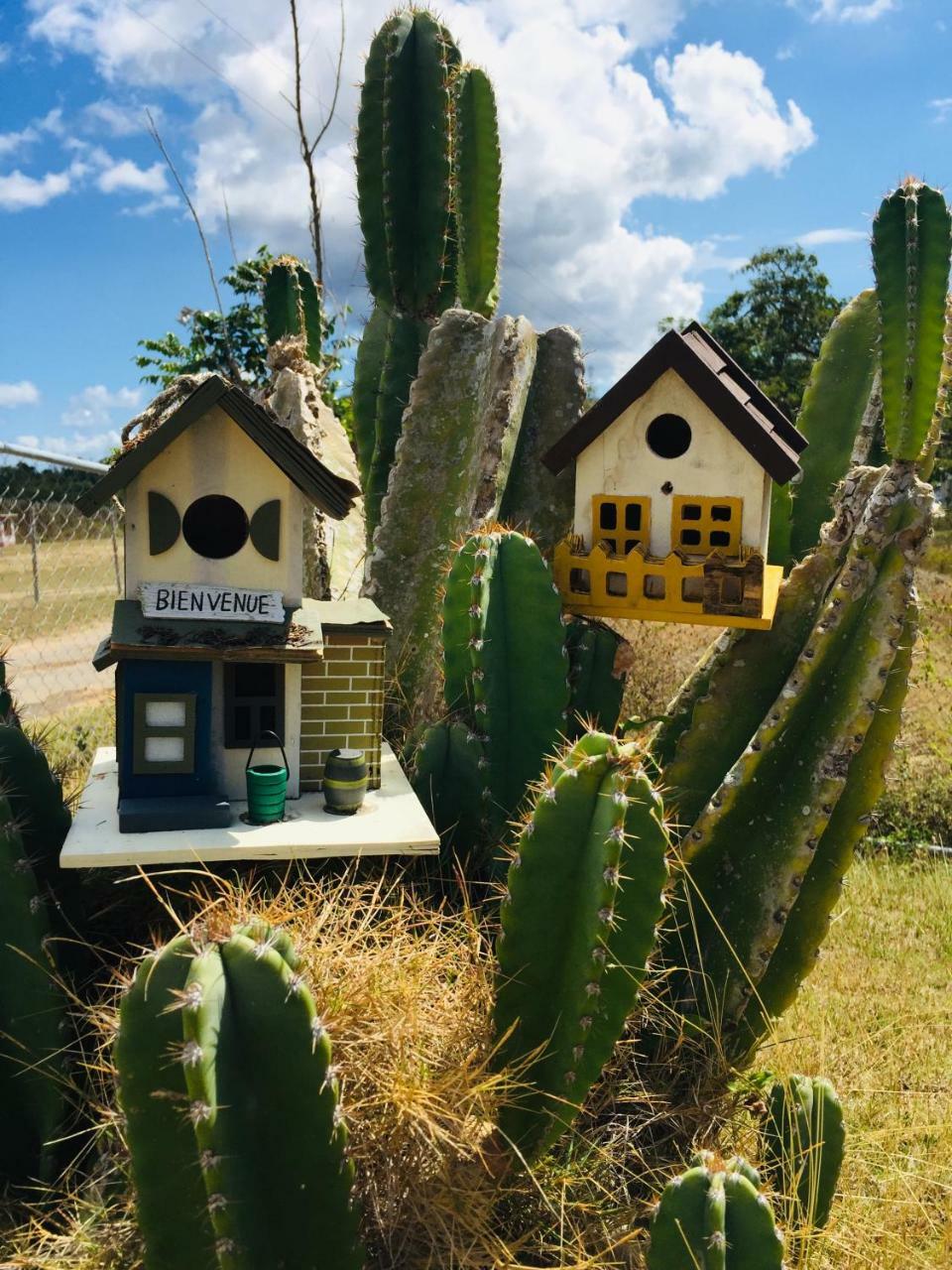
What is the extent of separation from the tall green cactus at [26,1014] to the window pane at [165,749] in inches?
15.4

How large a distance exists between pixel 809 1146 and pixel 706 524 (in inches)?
69.2

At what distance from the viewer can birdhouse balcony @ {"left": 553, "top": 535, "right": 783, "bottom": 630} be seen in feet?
10.3

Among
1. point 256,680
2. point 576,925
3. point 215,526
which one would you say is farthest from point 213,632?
point 576,925

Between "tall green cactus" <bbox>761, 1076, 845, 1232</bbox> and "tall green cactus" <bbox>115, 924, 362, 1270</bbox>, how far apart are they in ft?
4.07

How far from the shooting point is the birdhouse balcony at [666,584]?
314cm

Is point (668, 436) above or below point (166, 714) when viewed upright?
above

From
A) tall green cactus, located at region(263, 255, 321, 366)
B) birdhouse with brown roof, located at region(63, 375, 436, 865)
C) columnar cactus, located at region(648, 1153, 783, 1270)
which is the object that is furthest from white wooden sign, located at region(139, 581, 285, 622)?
tall green cactus, located at region(263, 255, 321, 366)

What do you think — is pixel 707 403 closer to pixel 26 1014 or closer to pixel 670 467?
pixel 670 467

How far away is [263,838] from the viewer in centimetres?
270

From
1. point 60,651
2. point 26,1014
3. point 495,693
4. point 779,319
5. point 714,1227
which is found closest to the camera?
point 714,1227

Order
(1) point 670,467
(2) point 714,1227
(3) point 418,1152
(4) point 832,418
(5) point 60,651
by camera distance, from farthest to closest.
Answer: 1. (5) point 60,651
2. (4) point 832,418
3. (1) point 670,467
4. (3) point 418,1152
5. (2) point 714,1227

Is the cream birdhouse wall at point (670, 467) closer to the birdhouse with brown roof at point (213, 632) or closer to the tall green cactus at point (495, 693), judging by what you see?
the tall green cactus at point (495, 693)

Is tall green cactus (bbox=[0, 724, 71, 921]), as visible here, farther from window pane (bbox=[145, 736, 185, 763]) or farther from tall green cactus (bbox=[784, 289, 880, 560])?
tall green cactus (bbox=[784, 289, 880, 560])

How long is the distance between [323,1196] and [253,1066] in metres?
0.33
